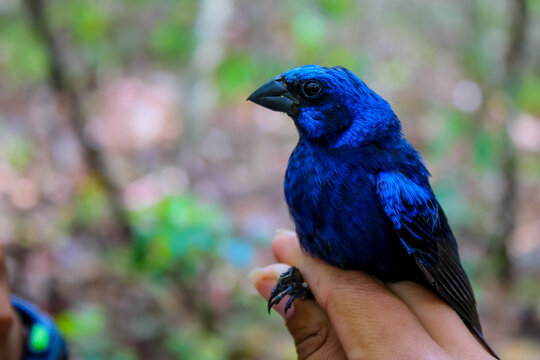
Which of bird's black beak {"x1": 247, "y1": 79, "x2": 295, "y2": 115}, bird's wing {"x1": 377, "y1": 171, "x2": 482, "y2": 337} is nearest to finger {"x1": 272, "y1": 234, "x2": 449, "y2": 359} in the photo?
bird's wing {"x1": 377, "y1": 171, "x2": 482, "y2": 337}

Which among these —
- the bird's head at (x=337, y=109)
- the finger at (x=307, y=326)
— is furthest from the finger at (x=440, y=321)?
the bird's head at (x=337, y=109)

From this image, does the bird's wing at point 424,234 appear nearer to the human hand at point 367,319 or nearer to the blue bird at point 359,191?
the blue bird at point 359,191

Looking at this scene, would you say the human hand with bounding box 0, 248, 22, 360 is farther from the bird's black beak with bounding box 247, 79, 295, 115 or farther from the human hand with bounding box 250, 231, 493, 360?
the bird's black beak with bounding box 247, 79, 295, 115

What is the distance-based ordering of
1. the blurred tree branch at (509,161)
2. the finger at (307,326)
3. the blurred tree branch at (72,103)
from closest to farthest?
the finger at (307,326) < the blurred tree branch at (72,103) < the blurred tree branch at (509,161)

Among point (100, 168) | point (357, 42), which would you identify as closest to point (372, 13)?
point (357, 42)

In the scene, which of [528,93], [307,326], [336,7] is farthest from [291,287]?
[528,93]
